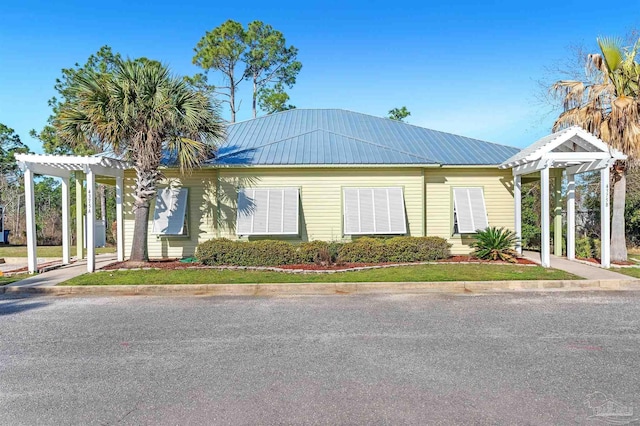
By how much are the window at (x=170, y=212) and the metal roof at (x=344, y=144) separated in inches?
71.7

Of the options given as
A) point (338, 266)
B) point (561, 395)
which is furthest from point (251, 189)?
point (561, 395)

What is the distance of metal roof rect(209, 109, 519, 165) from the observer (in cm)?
1440

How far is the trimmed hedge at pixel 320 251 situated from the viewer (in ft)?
41.0

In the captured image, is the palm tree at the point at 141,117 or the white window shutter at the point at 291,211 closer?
the palm tree at the point at 141,117

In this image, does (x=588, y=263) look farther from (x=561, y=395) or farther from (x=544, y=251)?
(x=561, y=395)

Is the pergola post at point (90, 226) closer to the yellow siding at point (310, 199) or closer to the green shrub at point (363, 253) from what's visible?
the yellow siding at point (310, 199)

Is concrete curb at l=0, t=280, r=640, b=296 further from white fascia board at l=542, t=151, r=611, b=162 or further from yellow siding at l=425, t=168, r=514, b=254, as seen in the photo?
yellow siding at l=425, t=168, r=514, b=254

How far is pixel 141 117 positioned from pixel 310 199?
5.80 meters

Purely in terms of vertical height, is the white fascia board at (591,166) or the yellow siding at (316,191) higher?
the white fascia board at (591,166)

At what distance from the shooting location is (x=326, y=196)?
573 inches

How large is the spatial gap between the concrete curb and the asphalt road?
4.79 ft

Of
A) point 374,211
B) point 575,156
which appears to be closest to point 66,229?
point 374,211

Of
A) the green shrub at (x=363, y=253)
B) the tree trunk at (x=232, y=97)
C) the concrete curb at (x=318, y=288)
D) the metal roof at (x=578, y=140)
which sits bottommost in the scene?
the concrete curb at (x=318, y=288)

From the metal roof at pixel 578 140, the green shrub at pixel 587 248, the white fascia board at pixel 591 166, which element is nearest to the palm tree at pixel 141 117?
the metal roof at pixel 578 140
